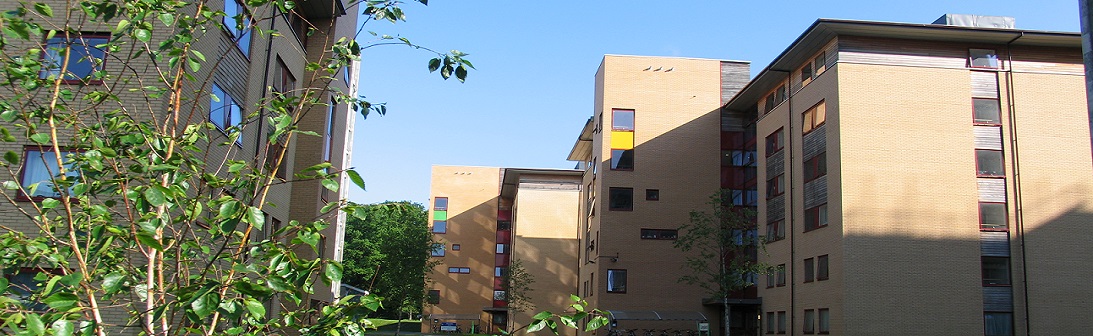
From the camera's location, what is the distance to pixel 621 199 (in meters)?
46.4

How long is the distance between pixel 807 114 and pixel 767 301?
336 inches

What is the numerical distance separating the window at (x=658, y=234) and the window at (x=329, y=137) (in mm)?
20596

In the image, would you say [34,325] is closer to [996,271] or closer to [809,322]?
[996,271]

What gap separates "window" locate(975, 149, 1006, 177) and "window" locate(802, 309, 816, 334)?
303 inches

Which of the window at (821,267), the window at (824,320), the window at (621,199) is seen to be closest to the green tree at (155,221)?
the window at (824,320)

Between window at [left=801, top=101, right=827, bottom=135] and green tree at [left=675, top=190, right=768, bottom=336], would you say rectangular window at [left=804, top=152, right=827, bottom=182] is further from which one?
green tree at [left=675, top=190, right=768, bottom=336]

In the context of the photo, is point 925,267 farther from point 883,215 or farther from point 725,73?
point 725,73

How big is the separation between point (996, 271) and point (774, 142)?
37.0ft

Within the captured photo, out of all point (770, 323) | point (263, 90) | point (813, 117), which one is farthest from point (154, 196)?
point (770, 323)

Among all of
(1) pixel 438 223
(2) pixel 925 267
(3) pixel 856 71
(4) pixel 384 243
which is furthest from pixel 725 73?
(1) pixel 438 223

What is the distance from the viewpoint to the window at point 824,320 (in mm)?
32906

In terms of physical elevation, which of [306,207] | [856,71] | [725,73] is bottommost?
[306,207]

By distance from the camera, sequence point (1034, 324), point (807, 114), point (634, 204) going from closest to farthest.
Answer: point (1034, 324)
point (807, 114)
point (634, 204)

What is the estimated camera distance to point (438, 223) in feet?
271
